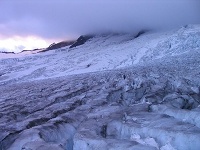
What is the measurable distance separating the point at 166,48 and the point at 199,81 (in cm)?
978

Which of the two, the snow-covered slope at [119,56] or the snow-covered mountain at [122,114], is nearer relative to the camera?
the snow-covered mountain at [122,114]

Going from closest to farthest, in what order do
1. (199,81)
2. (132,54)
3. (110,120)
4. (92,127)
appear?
(92,127), (110,120), (199,81), (132,54)

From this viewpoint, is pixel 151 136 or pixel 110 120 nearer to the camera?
pixel 151 136

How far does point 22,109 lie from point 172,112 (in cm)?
497

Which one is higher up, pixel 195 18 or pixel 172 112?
pixel 195 18

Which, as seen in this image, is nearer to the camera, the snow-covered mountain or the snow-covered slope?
the snow-covered mountain

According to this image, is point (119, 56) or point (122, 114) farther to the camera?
point (119, 56)

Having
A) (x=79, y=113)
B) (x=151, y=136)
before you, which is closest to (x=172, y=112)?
(x=151, y=136)

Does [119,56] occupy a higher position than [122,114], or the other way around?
[119,56]

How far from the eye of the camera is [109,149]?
539 cm

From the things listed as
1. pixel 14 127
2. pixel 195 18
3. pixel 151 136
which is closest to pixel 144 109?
pixel 151 136

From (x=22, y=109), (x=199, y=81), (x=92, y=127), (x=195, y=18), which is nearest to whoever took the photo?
(x=92, y=127)

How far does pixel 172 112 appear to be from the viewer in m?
7.85

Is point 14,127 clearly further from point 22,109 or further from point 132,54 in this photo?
point 132,54
